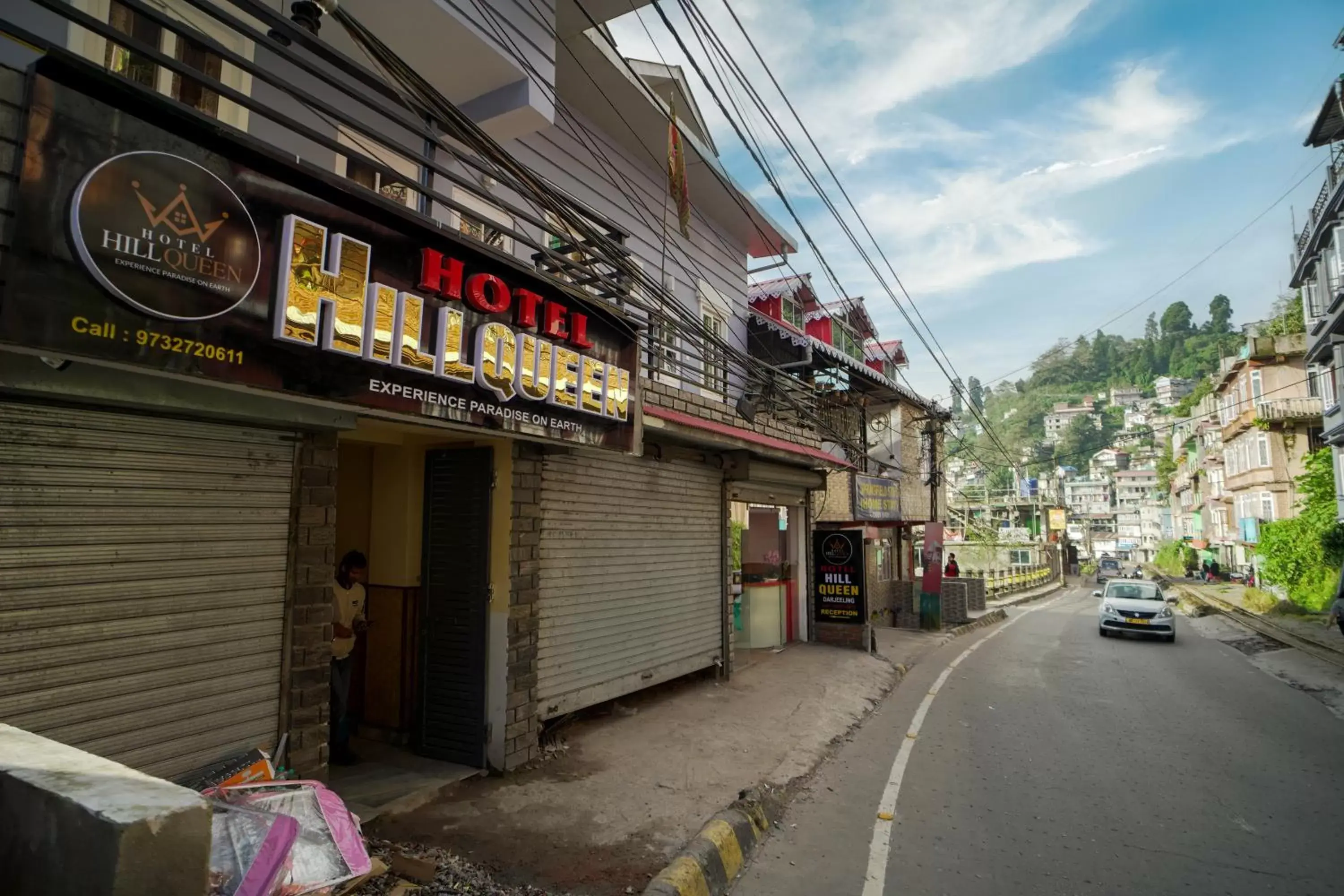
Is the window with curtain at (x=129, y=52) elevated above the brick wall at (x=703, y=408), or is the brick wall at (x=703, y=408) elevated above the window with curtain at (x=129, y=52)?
the window with curtain at (x=129, y=52)

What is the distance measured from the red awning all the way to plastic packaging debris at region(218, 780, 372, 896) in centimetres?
471

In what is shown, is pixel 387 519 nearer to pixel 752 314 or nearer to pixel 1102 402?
pixel 752 314

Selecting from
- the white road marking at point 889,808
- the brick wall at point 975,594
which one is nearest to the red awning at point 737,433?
the white road marking at point 889,808

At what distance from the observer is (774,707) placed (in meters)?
8.91

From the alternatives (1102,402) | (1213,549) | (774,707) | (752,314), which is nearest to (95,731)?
(774,707)

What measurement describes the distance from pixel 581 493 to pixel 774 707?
3.95m

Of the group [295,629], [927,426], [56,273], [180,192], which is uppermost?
[927,426]

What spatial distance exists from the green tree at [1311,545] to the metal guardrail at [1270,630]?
6.64 feet

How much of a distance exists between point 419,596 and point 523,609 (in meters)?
1.18

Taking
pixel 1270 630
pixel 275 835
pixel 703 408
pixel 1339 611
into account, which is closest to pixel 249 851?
pixel 275 835

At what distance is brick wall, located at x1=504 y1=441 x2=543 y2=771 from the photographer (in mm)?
6379

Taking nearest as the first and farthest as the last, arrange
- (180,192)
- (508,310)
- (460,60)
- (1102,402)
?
(180,192) → (508,310) → (460,60) → (1102,402)

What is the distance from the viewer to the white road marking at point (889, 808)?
4.64 m

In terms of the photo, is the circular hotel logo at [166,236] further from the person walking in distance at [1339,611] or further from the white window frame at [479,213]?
the person walking in distance at [1339,611]
